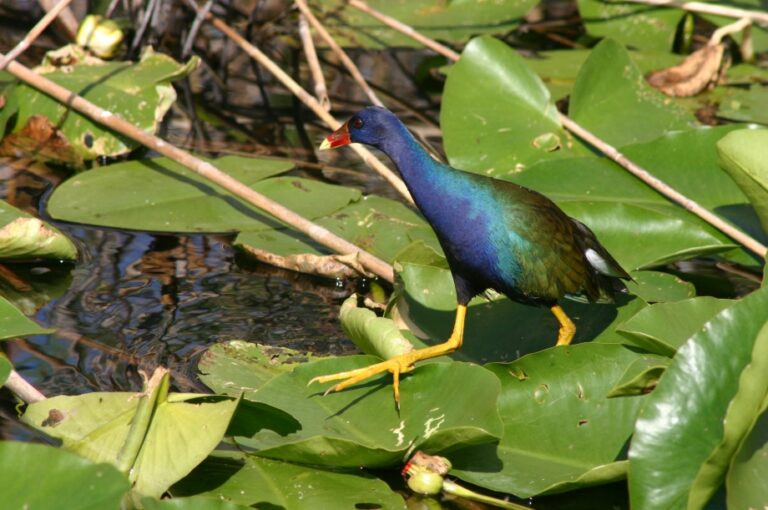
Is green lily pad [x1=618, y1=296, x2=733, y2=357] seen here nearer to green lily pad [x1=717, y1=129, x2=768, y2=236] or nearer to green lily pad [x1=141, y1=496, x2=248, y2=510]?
green lily pad [x1=717, y1=129, x2=768, y2=236]

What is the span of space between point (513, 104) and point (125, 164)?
1143mm

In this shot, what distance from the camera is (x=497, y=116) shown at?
314 cm

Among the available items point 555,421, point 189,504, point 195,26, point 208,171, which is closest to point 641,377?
point 555,421

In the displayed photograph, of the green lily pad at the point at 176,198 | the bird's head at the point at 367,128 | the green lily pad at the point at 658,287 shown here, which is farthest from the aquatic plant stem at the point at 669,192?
the bird's head at the point at 367,128

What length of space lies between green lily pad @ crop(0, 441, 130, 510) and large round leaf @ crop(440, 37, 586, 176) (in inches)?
74.8

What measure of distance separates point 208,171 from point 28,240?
49 centimetres

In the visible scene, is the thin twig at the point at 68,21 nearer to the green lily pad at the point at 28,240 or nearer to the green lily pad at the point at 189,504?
the green lily pad at the point at 28,240

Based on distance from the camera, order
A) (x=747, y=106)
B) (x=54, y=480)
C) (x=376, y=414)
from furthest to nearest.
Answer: (x=747, y=106)
(x=376, y=414)
(x=54, y=480)

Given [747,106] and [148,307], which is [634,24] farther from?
[148,307]

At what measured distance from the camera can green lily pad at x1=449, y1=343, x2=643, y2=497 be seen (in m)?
1.86

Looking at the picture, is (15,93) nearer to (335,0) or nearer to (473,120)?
(473,120)

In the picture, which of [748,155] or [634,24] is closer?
[748,155]

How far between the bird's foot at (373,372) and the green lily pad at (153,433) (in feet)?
0.93

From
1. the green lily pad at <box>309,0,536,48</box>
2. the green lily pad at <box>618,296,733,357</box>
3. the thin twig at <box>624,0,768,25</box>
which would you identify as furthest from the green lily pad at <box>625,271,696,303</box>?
the green lily pad at <box>309,0,536,48</box>
